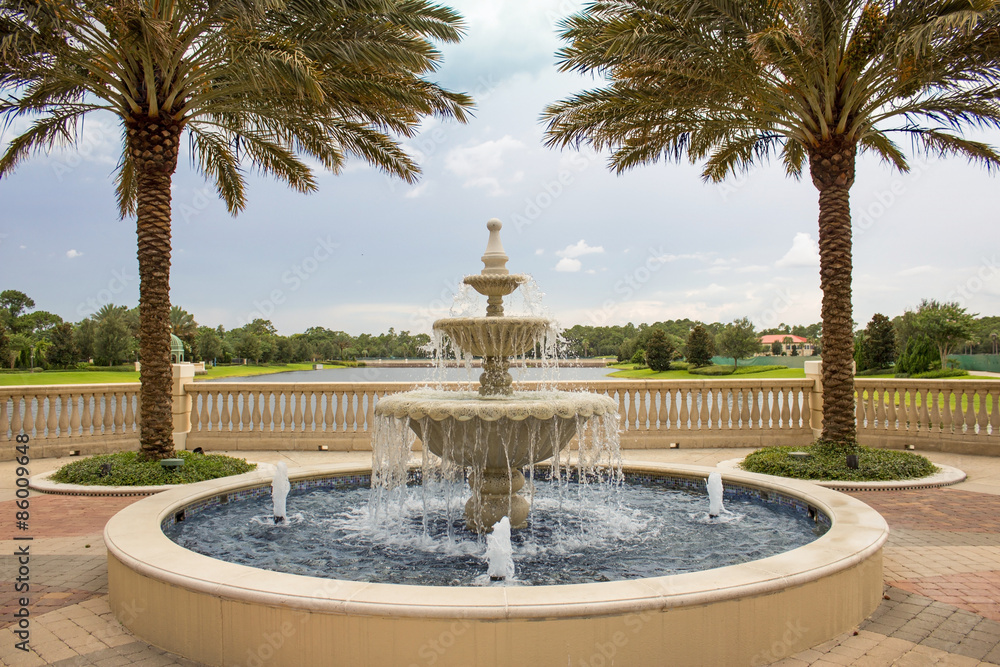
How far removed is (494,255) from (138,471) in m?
7.03

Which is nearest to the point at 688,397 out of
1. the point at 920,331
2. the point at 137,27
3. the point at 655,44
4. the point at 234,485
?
the point at 655,44

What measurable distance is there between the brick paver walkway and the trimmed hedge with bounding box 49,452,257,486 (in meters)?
0.87

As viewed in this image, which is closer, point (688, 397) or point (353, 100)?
point (353, 100)

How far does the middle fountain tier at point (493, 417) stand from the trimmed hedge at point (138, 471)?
447 cm

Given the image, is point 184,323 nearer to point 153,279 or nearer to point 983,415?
point 153,279

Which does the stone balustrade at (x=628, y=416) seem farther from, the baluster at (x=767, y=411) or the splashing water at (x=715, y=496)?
the splashing water at (x=715, y=496)

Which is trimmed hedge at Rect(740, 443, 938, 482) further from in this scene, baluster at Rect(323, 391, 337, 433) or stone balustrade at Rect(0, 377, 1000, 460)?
baluster at Rect(323, 391, 337, 433)

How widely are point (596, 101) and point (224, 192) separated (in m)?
8.69

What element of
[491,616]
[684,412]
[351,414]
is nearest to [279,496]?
[491,616]

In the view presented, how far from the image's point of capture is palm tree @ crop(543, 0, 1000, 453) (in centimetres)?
1053

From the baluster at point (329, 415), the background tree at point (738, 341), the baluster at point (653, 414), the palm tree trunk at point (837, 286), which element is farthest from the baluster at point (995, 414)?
the background tree at point (738, 341)

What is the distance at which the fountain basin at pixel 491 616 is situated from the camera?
3969mm

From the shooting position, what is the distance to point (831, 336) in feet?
39.0

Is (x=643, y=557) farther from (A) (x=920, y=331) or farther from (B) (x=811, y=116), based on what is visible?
(A) (x=920, y=331)
